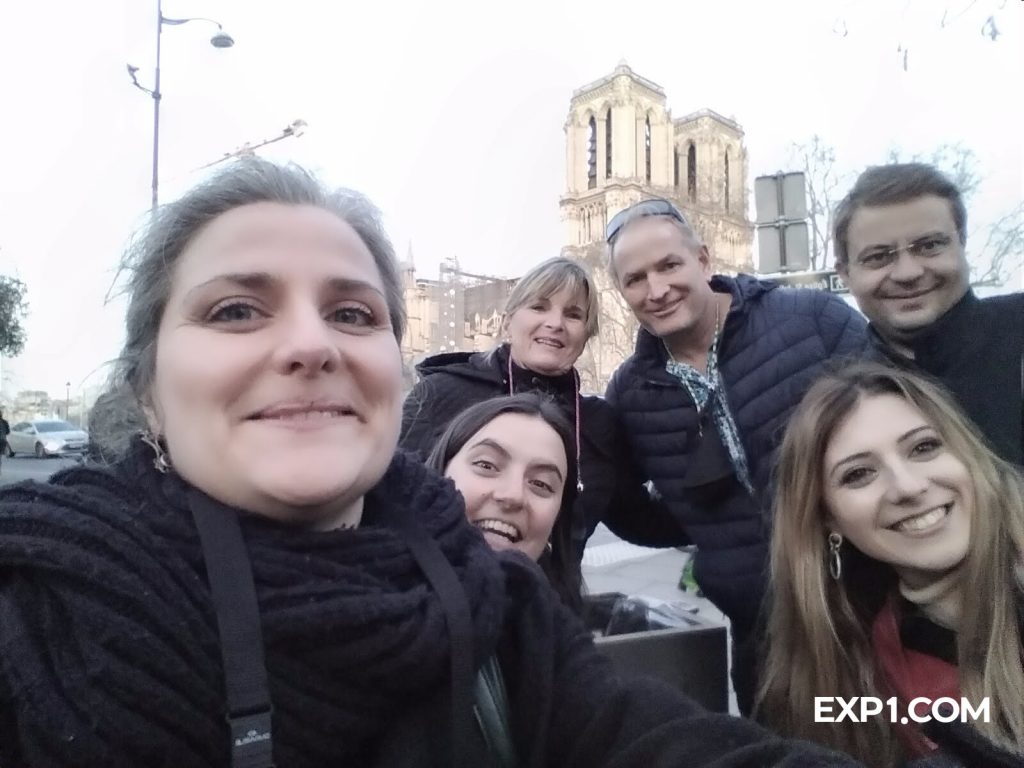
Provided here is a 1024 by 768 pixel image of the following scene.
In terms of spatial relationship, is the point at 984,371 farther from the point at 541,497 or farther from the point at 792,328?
the point at 541,497

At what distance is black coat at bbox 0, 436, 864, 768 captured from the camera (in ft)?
2.55

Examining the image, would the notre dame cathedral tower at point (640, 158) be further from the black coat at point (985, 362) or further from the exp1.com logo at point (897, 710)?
the exp1.com logo at point (897, 710)

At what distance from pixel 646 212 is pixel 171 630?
1.93 metres

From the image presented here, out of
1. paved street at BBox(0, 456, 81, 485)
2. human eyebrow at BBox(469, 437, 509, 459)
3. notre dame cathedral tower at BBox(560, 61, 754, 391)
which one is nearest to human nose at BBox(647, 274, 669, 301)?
human eyebrow at BBox(469, 437, 509, 459)

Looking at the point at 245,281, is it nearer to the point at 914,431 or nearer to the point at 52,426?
the point at 914,431

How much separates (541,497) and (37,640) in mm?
1225

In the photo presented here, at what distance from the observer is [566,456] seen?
6.38 ft

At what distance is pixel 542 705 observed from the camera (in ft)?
3.34

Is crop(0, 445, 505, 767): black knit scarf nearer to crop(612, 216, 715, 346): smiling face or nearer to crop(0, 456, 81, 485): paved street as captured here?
crop(612, 216, 715, 346): smiling face

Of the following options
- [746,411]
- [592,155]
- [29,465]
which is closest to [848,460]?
[746,411]

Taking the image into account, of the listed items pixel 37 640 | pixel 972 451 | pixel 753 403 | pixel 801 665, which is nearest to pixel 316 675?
pixel 37 640

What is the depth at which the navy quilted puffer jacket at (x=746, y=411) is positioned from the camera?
2.04 metres

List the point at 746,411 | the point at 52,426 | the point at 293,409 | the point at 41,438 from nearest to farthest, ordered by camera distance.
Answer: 1. the point at 293,409
2. the point at 746,411
3. the point at 41,438
4. the point at 52,426

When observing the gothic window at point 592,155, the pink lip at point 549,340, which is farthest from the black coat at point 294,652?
the gothic window at point 592,155
